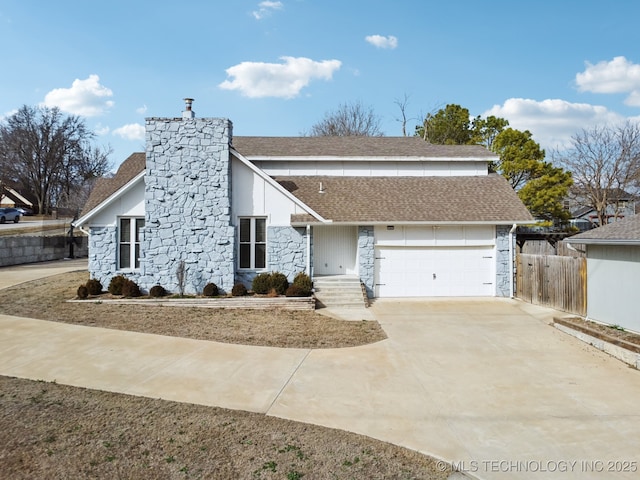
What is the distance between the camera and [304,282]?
14.5 metres

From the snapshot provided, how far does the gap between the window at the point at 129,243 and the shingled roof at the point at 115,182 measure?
79.6 inches

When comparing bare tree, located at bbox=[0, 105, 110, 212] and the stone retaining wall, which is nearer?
the stone retaining wall

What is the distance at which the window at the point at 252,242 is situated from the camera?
15.6 meters

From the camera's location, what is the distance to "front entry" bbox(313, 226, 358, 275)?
1697cm

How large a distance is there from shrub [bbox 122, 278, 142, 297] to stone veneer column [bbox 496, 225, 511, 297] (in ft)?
42.5

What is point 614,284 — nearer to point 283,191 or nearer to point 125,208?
point 283,191

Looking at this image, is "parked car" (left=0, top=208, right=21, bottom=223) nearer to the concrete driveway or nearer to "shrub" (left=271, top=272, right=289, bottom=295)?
the concrete driveway

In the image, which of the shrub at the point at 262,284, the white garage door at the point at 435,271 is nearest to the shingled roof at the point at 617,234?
the white garage door at the point at 435,271

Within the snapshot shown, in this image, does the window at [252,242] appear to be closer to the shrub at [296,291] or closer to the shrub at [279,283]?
the shrub at [279,283]

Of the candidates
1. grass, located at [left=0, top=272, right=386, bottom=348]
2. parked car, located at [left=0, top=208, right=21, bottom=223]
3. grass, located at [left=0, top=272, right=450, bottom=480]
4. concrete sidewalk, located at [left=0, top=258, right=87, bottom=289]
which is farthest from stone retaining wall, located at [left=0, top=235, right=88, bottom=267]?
grass, located at [left=0, top=272, right=450, bottom=480]

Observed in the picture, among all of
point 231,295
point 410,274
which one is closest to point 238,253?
point 231,295

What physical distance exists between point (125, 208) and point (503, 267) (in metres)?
13.9

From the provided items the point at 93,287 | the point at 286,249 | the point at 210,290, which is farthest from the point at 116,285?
the point at 286,249

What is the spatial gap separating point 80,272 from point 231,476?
1883 cm
